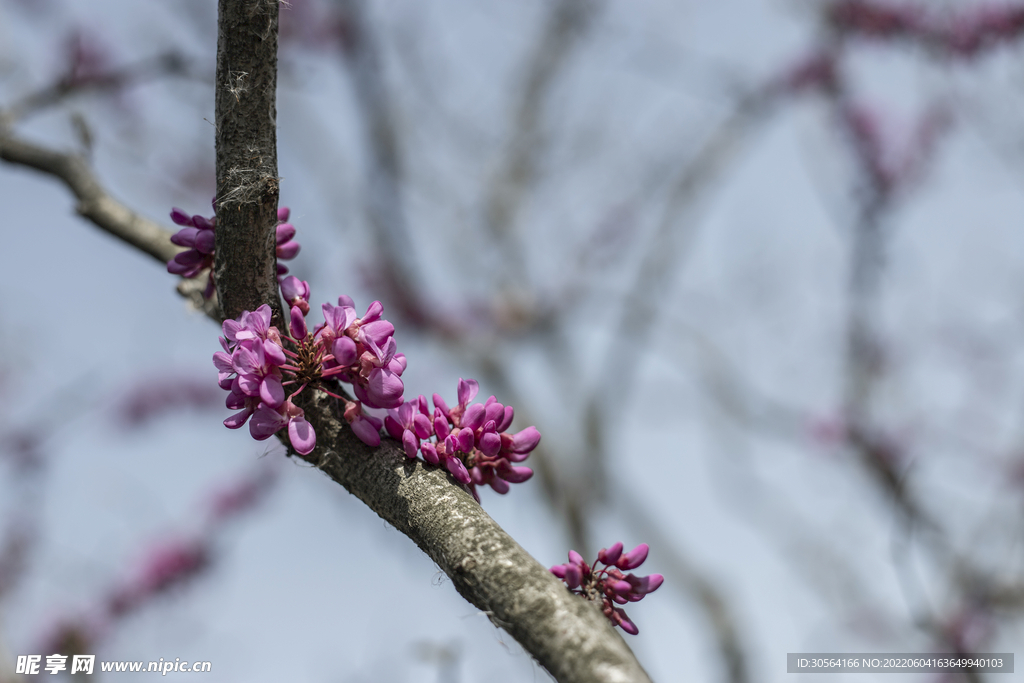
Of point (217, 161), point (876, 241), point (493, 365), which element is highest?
point (876, 241)

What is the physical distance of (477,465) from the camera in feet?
4.32

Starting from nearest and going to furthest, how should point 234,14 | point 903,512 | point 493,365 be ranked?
point 234,14 → point 903,512 → point 493,365

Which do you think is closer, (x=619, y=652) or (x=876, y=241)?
(x=619, y=652)

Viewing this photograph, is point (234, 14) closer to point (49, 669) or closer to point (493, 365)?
point (49, 669)

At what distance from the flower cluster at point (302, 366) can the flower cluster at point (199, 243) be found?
21 centimetres

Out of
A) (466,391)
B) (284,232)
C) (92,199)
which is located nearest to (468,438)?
(466,391)

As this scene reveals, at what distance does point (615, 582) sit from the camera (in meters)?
1.16

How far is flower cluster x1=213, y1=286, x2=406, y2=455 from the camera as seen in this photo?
3.82 ft

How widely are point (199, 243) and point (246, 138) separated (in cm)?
29

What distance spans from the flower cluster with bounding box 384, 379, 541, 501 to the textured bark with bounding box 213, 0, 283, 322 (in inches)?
16.6

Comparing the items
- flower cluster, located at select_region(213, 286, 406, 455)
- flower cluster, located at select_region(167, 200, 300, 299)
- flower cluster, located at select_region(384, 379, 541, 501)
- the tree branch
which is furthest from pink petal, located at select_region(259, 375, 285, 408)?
the tree branch

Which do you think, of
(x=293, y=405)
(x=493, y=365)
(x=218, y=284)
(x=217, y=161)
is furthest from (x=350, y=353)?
(x=493, y=365)

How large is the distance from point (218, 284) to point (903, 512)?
166 inches

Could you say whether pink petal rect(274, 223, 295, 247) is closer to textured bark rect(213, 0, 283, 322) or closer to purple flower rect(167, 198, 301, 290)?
purple flower rect(167, 198, 301, 290)
